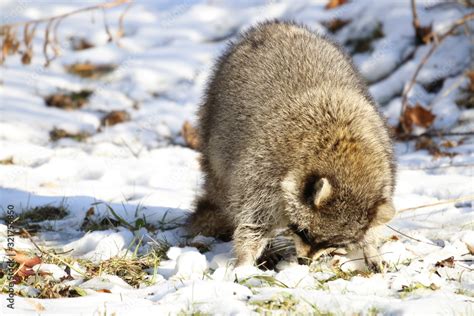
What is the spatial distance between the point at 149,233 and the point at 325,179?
1.48 m

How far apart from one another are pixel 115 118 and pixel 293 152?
4149mm

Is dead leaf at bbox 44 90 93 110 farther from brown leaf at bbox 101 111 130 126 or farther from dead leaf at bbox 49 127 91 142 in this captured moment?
dead leaf at bbox 49 127 91 142

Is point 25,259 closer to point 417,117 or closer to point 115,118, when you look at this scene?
point 115,118

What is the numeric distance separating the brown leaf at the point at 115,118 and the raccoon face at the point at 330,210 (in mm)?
4183

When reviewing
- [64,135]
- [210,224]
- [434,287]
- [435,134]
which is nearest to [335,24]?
[435,134]

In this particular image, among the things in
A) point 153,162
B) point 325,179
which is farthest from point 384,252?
point 153,162

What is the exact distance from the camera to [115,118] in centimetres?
778

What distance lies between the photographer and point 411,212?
503 cm

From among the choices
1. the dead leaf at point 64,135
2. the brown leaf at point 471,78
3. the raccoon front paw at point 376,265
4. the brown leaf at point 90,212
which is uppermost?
the brown leaf at point 471,78

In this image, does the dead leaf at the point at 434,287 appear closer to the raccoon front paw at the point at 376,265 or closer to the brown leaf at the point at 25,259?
the raccoon front paw at the point at 376,265

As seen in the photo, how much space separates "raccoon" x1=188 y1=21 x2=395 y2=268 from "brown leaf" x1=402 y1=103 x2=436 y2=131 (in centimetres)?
229

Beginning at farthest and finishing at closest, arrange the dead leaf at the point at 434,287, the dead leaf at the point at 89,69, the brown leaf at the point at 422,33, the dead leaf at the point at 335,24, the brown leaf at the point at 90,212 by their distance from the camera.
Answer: the dead leaf at the point at 89,69, the dead leaf at the point at 335,24, the brown leaf at the point at 422,33, the brown leaf at the point at 90,212, the dead leaf at the point at 434,287

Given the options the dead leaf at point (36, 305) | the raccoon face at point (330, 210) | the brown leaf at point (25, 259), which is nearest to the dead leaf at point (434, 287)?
the raccoon face at point (330, 210)

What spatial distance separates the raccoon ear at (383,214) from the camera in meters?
3.86
